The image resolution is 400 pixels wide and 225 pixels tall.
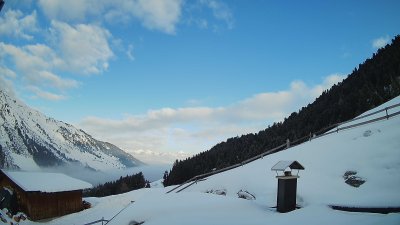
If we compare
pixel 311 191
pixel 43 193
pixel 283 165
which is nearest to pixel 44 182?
pixel 43 193

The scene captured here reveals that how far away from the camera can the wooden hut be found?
92.3 ft

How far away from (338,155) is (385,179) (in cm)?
503

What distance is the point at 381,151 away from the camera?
1831 cm

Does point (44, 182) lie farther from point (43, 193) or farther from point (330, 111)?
point (330, 111)

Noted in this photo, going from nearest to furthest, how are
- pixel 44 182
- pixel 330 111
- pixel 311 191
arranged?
pixel 311 191, pixel 44 182, pixel 330 111

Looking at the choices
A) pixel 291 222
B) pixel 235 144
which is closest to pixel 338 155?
pixel 291 222

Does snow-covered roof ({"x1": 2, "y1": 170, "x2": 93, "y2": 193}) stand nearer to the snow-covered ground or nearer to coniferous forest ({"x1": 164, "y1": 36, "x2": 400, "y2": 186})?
the snow-covered ground

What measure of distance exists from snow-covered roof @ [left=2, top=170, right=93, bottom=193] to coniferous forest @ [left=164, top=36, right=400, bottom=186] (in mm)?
32843

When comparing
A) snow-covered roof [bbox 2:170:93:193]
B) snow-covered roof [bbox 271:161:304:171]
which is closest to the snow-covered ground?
snow-covered roof [bbox 271:161:304:171]

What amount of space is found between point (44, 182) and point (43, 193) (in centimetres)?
192

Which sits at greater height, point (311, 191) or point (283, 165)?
point (283, 165)

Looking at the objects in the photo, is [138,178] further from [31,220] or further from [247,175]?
[247,175]

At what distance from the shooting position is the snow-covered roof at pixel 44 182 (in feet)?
92.8

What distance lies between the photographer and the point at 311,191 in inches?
688
